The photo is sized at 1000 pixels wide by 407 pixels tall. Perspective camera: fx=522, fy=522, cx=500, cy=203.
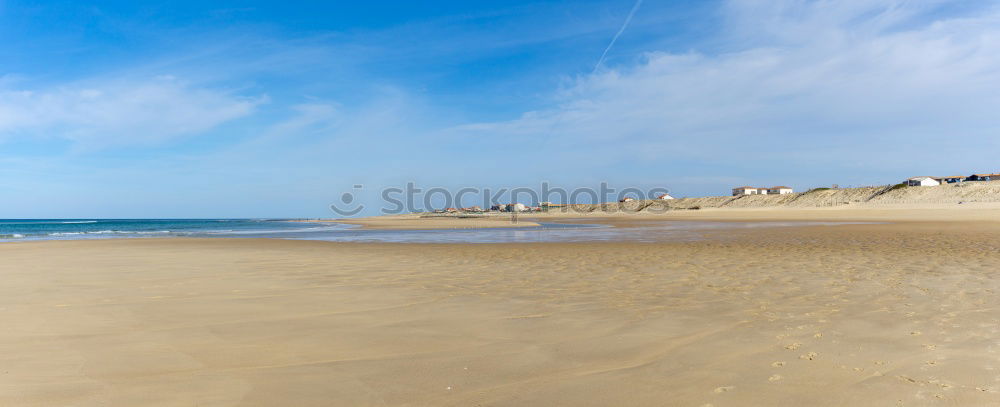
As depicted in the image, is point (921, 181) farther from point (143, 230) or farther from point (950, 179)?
point (143, 230)

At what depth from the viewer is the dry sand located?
10.8 feet

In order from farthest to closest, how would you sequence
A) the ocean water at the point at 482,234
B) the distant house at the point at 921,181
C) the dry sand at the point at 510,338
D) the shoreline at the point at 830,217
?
the distant house at the point at 921,181 < the shoreline at the point at 830,217 < the ocean water at the point at 482,234 < the dry sand at the point at 510,338

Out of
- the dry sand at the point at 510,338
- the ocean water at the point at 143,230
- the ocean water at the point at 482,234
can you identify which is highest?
the ocean water at the point at 143,230

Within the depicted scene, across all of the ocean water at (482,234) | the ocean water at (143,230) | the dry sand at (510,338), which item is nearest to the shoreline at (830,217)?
the ocean water at (482,234)

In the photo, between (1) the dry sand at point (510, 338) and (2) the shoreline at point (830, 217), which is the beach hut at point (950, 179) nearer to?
(2) the shoreline at point (830, 217)

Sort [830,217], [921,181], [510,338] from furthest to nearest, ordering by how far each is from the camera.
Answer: [921,181] < [830,217] < [510,338]

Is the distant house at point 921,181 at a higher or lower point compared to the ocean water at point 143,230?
higher

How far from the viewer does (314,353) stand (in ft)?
13.8

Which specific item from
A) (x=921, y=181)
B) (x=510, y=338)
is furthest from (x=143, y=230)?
(x=921, y=181)

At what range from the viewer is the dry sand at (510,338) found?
3277mm

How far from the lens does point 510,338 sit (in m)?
4.66

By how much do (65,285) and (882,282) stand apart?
12.2 m

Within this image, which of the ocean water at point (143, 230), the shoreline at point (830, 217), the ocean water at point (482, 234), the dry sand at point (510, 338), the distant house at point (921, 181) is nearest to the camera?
the dry sand at point (510, 338)

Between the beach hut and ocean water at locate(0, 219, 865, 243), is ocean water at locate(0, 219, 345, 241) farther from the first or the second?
the beach hut
